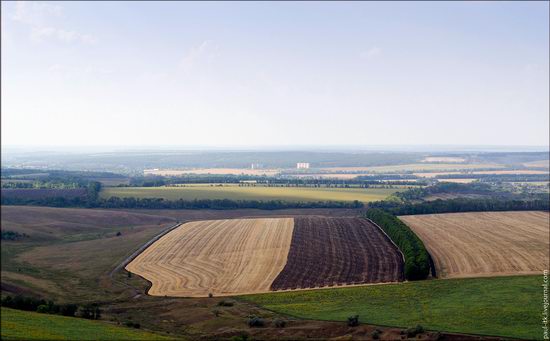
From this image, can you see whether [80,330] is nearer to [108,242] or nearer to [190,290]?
[190,290]

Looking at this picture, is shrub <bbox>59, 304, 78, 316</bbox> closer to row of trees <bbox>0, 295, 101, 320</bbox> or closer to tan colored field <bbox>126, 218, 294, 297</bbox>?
row of trees <bbox>0, 295, 101, 320</bbox>

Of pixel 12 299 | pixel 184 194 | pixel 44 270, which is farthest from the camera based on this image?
pixel 184 194

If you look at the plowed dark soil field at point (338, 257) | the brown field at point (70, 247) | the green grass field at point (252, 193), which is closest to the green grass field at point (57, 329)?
the brown field at point (70, 247)

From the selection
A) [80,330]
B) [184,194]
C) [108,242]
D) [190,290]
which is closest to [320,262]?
[190,290]

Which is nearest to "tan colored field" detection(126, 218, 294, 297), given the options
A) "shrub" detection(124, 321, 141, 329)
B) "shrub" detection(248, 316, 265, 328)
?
"shrub" detection(248, 316, 265, 328)

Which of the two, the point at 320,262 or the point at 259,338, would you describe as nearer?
the point at 259,338

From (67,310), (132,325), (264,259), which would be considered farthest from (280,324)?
(264,259)
